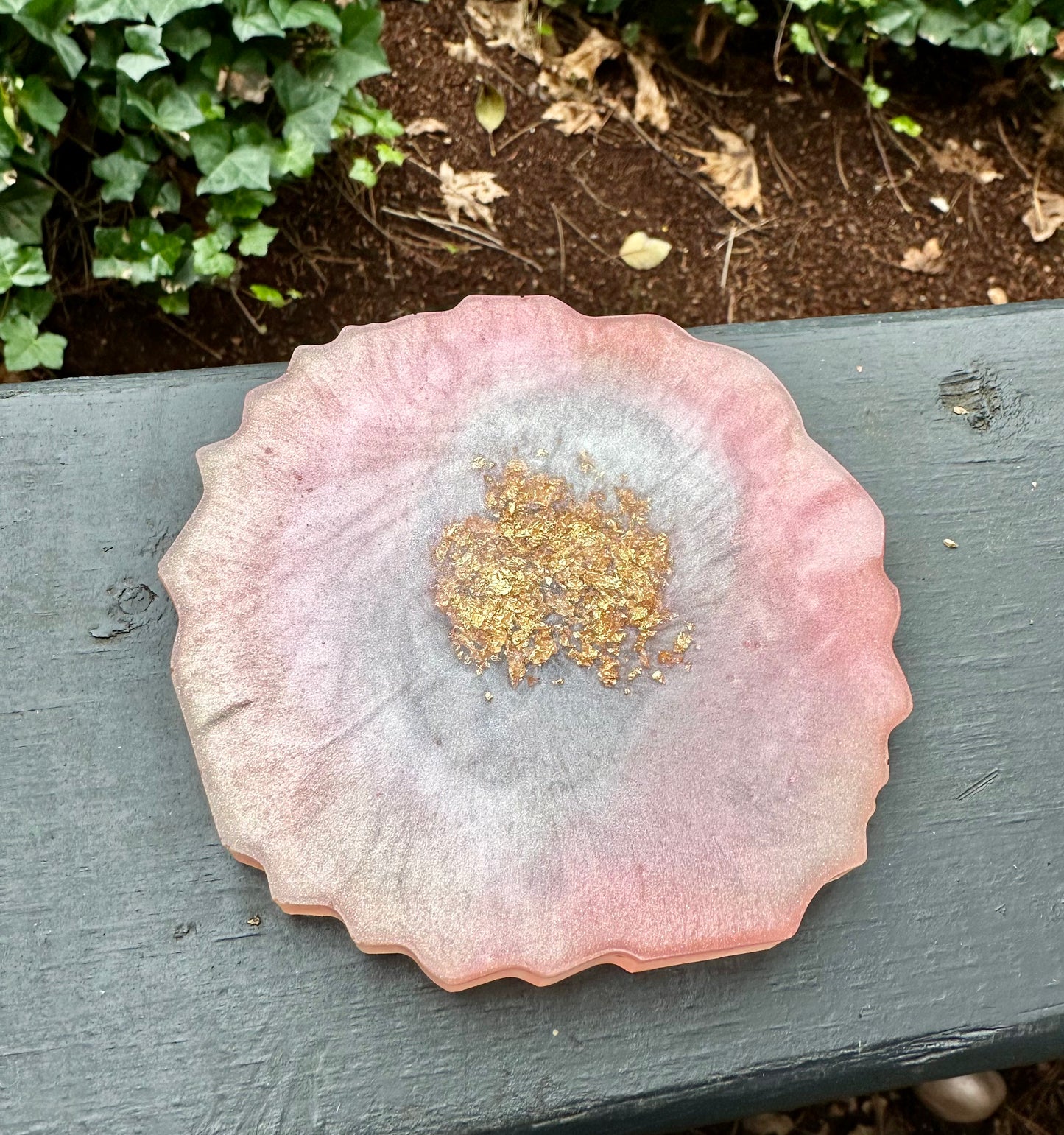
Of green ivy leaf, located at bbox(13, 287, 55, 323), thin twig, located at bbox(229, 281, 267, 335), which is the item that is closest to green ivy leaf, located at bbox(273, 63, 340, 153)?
thin twig, located at bbox(229, 281, 267, 335)

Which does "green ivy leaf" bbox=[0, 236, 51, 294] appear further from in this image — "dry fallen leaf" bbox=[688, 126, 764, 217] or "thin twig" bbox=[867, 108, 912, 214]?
"thin twig" bbox=[867, 108, 912, 214]

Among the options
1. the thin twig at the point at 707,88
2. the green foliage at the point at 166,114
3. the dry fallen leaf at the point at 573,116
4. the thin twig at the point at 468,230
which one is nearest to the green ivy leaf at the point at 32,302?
the green foliage at the point at 166,114

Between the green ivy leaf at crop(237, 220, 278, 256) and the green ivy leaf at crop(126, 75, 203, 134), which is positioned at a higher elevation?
the green ivy leaf at crop(126, 75, 203, 134)

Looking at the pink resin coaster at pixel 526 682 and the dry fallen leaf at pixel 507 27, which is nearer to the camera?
the pink resin coaster at pixel 526 682

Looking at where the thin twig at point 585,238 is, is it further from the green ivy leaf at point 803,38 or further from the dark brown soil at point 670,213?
the green ivy leaf at point 803,38

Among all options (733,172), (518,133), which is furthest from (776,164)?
(518,133)

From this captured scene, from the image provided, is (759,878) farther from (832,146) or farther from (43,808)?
(832,146)

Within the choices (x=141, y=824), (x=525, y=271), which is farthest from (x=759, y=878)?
(x=525, y=271)

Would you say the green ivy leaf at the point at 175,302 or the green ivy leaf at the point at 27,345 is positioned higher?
the green ivy leaf at the point at 175,302
